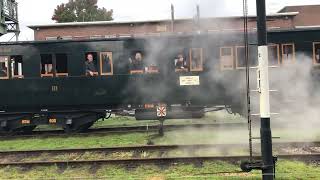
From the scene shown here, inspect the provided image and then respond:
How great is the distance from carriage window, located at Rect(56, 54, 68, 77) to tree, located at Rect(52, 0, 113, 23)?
4054 centimetres

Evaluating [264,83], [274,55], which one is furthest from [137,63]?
[264,83]

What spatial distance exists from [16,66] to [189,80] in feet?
19.3

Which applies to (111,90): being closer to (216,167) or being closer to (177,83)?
(177,83)

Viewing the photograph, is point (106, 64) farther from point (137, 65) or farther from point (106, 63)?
point (137, 65)

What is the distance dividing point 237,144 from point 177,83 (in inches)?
164

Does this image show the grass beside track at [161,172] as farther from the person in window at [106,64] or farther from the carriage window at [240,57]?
the person in window at [106,64]

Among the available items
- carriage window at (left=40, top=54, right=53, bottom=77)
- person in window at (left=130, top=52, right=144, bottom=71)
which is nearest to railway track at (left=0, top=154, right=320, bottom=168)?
person in window at (left=130, top=52, right=144, bottom=71)

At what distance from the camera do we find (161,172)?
27.0ft

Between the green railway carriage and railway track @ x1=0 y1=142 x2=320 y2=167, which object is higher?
the green railway carriage

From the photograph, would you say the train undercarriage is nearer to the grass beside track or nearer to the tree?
the grass beside track

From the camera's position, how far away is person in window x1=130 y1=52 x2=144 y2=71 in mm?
13883

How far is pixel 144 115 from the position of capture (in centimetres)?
1412

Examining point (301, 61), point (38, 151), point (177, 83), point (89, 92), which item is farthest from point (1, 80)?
point (301, 61)

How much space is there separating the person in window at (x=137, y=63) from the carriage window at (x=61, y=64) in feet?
7.45
